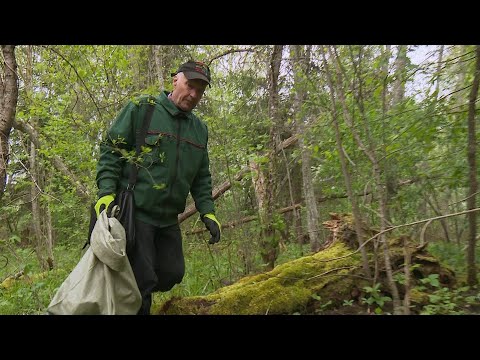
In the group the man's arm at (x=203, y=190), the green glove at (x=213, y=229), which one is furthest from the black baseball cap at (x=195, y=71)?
the green glove at (x=213, y=229)

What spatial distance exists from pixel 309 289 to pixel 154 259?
1.54 metres

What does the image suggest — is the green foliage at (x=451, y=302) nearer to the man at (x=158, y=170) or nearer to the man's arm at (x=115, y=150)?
the man at (x=158, y=170)

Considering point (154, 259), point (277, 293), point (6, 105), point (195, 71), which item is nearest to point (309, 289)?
point (277, 293)

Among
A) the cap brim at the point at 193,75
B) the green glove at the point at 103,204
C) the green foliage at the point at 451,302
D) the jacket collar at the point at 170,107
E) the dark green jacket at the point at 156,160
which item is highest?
the cap brim at the point at 193,75

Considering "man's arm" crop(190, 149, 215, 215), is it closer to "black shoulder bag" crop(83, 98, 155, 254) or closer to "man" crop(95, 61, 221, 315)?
"man" crop(95, 61, 221, 315)

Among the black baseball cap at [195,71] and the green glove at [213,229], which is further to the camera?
the green glove at [213,229]

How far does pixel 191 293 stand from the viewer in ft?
16.7

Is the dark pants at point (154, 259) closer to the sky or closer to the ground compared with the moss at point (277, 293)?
closer to the sky

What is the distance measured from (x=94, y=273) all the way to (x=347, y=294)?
92.2 inches

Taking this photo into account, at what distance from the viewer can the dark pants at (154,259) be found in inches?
111

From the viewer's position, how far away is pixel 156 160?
2871mm

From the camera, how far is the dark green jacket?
2.87 meters

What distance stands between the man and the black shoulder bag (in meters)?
0.04

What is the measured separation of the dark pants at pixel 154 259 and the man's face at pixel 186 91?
3.46 feet
